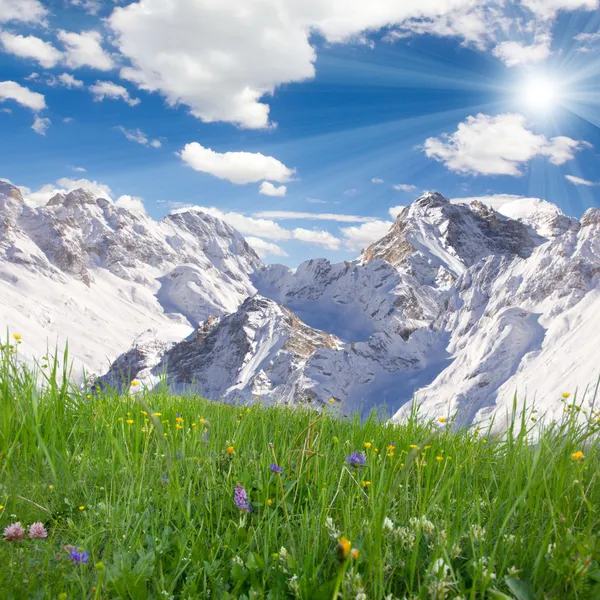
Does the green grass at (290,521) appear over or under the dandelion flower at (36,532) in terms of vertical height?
over

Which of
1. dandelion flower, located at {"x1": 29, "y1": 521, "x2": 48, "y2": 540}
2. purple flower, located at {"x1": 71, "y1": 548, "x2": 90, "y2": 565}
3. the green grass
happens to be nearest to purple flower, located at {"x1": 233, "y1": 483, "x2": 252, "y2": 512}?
the green grass

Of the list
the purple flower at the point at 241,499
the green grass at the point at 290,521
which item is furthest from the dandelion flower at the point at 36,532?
the purple flower at the point at 241,499

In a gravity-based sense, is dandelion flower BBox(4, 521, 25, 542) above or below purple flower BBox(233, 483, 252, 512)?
below

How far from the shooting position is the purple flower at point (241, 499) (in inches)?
111

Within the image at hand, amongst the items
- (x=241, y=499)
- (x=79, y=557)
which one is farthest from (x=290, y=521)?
(x=79, y=557)

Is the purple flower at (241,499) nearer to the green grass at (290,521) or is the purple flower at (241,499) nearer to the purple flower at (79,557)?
the green grass at (290,521)

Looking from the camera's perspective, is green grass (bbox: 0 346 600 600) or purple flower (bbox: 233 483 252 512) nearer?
green grass (bbox: 0 346 600 600)

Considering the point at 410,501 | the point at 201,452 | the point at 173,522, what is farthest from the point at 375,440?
the point at 173,522

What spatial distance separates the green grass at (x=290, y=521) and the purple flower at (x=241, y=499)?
0.08 meters

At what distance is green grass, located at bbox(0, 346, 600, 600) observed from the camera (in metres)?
2.22

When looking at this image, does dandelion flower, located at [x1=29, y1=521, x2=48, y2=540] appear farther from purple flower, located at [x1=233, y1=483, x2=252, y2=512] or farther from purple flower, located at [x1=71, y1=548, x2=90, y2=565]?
purple flower, located at [x1=233, y1=483, x2=252, y2=512]

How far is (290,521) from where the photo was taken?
2.92m

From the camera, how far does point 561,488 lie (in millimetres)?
2842

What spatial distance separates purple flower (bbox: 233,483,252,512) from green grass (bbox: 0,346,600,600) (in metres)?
0.08
